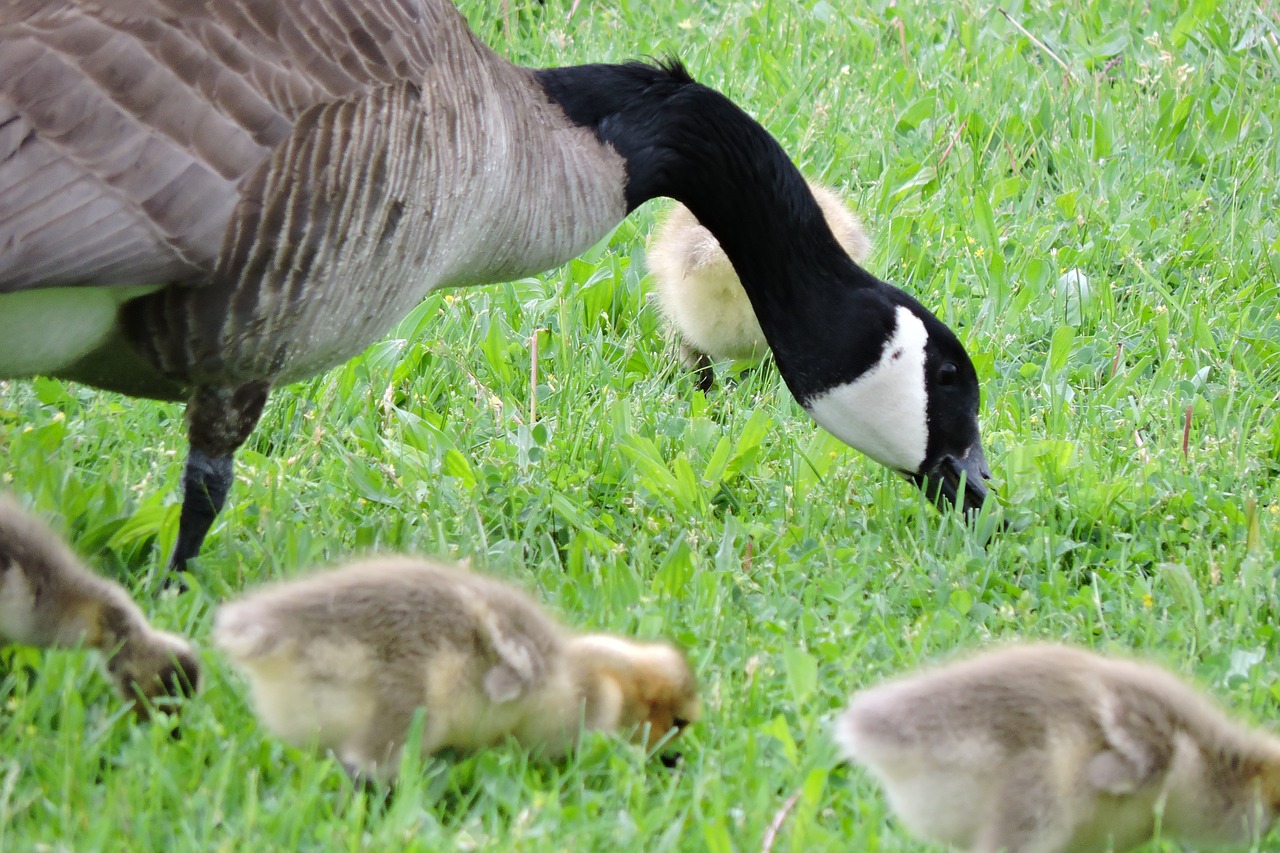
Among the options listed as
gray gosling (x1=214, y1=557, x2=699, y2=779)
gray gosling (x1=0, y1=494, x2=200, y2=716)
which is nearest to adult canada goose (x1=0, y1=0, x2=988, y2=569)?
gray gosling (x1=0, y1=494, x2=200, y2=716)

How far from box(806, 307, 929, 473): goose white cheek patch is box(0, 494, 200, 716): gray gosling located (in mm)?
1982

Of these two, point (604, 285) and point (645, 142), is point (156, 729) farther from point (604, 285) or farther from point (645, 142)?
point (604, 285)

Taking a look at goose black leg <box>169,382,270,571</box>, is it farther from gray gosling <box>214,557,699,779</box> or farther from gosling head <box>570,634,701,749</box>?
gosling head <box>570,634,701,749</box>

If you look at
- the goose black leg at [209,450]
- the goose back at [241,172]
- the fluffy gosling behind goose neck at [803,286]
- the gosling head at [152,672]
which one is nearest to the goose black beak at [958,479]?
the fluffy gosling behind goose neck at [803,286]

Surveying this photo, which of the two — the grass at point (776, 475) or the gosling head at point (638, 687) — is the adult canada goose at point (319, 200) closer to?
the grass at point (776, 475)

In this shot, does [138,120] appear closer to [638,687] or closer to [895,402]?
[638,687]

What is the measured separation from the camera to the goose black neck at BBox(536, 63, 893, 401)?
13.8 feet

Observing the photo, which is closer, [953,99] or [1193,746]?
[1193,746]

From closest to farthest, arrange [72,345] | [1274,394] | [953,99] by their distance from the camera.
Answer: [72,345] < [1274,394] < [953,99]

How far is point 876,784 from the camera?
281 centimetres

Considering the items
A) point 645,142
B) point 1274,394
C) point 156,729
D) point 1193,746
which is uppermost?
point 645,142

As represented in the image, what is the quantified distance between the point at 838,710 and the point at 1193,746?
0.71 m

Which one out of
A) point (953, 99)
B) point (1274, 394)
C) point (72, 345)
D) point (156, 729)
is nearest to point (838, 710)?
point (156, 729)

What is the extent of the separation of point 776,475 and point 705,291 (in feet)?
2.64
